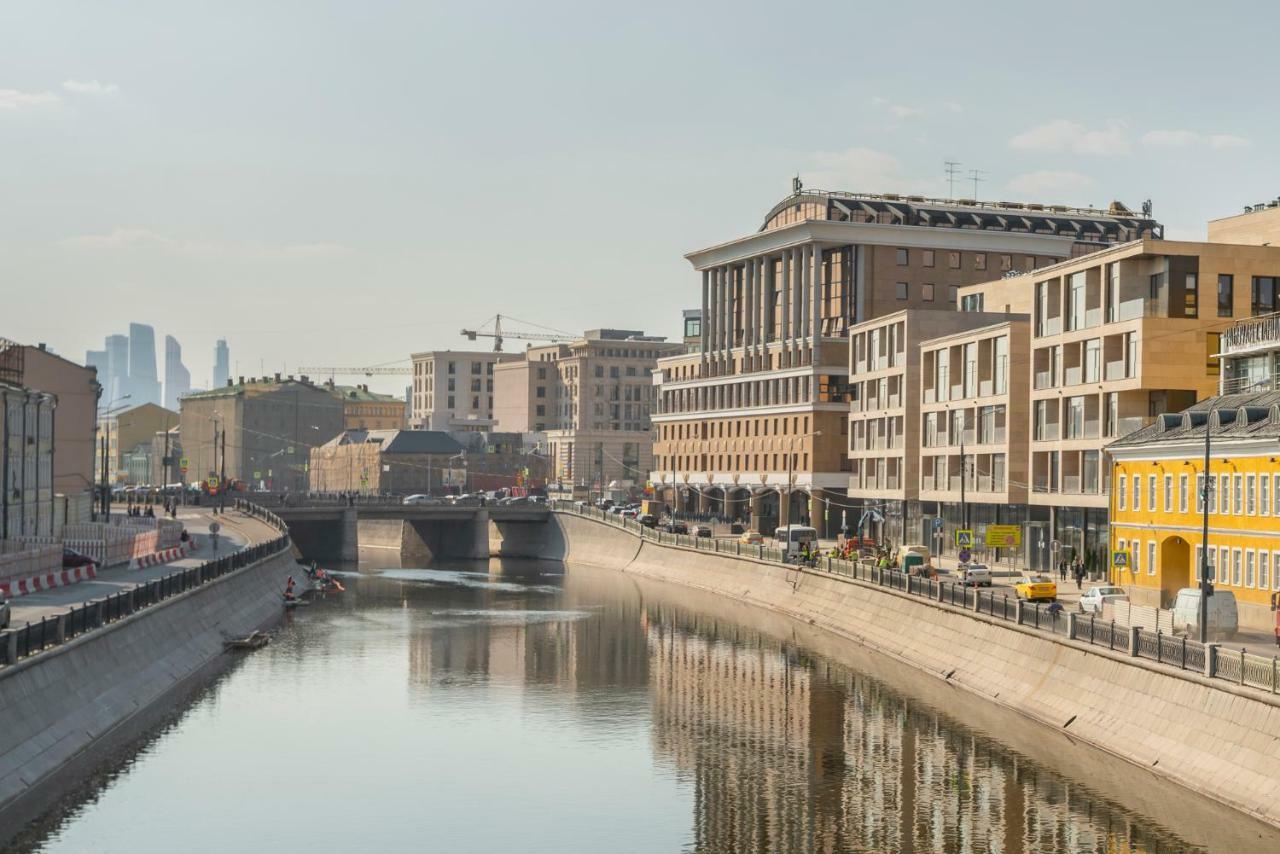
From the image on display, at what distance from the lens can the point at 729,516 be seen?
17538 cm

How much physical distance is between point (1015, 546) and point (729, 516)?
73169 mm

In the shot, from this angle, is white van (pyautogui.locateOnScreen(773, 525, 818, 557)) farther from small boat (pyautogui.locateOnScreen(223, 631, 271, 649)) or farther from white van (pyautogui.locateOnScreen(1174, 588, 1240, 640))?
white van (pyautogui.locateOnScreen(1174, 588, 1240, 640))

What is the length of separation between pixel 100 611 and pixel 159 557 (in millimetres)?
40237

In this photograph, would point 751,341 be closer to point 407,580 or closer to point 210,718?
point 407,580

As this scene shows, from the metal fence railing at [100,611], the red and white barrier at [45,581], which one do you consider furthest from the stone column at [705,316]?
the red and white barrier at [45,581]

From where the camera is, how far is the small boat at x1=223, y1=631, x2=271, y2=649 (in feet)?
292

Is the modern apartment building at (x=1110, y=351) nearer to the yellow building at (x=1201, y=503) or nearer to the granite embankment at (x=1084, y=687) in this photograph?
the yellow building at (x=1201, y=503)

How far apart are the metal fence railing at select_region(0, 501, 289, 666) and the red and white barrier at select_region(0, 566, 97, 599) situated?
159 inches

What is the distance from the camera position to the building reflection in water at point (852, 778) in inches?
1905

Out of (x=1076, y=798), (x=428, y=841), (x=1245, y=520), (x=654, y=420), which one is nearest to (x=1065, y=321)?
(x=1245, y=520)

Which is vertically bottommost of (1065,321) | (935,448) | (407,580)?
(407,580)

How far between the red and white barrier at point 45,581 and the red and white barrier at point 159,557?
23.0 ft

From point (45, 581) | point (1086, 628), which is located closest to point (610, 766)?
point (1086, 628)

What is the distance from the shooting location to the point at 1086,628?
62500 millimetres
